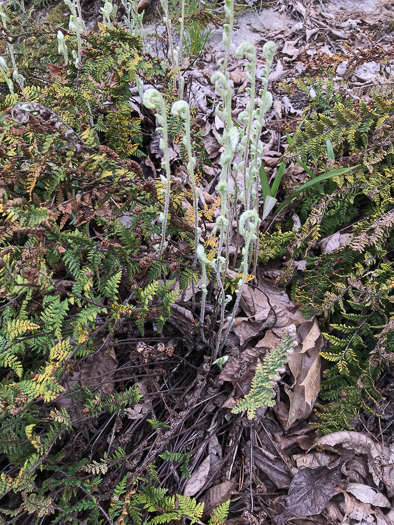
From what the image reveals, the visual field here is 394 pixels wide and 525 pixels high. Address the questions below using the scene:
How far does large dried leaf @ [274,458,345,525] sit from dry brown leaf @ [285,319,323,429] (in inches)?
9.1

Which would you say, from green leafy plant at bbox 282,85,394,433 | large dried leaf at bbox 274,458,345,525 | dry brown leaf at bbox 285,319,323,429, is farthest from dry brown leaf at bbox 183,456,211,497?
green leafy plant at bbox 282,85,394,433

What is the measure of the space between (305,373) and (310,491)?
0.53 meters

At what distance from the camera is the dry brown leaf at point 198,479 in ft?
5.36

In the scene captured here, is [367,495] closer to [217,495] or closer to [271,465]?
[271,465]

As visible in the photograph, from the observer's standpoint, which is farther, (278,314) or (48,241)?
(278,314)

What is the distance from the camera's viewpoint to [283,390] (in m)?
1.95

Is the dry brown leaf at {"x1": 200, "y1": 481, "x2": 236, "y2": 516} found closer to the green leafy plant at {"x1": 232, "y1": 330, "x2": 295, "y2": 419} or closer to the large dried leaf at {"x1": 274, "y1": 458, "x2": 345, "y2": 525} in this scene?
the large dried leaf at {"x1": 274, "y1": 458, "x2": 345, "y2": 525}

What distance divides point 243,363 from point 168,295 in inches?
20.2

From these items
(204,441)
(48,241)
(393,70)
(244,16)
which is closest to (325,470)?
(204,441)

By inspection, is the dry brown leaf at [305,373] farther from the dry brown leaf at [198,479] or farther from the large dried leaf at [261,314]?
the dry brown leaf at [198,479]

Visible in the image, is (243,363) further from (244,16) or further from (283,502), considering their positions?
(244,16)

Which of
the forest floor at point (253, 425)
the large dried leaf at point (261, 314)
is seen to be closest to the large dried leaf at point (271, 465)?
the forest floor at point (253, 425)

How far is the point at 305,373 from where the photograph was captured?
75.0 inches

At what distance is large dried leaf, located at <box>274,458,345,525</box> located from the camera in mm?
1587
